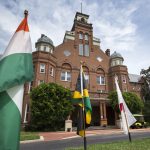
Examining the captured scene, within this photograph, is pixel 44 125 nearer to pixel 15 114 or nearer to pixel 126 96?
pixel 126 96

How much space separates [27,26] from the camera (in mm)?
3045

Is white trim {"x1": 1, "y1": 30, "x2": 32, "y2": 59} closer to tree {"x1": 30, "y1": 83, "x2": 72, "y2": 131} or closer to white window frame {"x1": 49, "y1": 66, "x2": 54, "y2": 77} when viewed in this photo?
tree {"x1": 30, "y1": 83, "x2": 72, "y2": 131}

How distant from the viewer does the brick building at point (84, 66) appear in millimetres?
28417

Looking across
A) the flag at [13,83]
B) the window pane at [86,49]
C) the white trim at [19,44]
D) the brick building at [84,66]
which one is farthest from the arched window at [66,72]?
the flag at [13,83]

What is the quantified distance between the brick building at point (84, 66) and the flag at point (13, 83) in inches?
972

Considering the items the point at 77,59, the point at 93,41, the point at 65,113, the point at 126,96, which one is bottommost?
the point at 65,113

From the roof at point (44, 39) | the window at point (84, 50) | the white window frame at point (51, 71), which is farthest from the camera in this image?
the window at point (84, 50)

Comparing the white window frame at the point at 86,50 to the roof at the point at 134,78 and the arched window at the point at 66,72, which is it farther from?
the roof at the point at 134,78

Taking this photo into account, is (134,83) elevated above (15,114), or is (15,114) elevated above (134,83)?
(134,83)

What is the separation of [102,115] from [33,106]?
1189cm

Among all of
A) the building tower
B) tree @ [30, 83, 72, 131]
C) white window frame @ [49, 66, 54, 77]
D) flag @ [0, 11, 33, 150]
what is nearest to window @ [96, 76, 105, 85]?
the building tower

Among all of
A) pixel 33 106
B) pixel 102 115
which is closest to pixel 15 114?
pixel 33 106

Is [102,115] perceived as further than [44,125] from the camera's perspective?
Yes

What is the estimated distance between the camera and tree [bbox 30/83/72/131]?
21.5 meters
